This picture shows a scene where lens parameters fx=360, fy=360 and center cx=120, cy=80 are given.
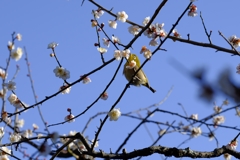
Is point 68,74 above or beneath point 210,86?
above

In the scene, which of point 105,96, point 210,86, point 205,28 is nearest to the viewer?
point 210,86

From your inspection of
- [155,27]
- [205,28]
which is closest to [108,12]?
[155,27]

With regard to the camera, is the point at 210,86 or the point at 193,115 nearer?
the point at 210,86

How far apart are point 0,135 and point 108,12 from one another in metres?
1.53

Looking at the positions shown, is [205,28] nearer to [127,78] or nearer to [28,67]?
[127,78]

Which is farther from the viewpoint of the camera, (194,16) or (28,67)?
(28,67)

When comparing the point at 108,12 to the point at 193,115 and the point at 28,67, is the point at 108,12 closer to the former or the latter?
the point at 28,67

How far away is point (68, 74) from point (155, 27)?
83 cm

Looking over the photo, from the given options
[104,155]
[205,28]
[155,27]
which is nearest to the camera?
[104,155]

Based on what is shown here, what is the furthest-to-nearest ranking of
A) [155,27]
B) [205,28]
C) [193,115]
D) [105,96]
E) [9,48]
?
[193,115] < [9,48] < [105,96] < [155,27] < [205,28]

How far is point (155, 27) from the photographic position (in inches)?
119

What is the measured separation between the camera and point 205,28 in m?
2.75

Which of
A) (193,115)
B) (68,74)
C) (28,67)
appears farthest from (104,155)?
(193,115)

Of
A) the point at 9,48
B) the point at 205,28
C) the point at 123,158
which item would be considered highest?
the point at 9,48
